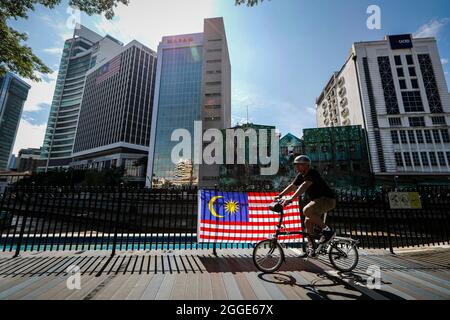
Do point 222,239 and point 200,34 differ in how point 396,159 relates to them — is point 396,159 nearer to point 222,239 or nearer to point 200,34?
point 222,239

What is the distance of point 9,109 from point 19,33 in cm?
21956

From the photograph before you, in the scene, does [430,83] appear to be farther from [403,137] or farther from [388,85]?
[403,137]

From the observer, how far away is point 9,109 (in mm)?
152500

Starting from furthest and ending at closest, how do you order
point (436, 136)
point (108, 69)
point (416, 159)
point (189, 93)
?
point (108, 69), point (189, 93), point (436, 136), point (416, 159)

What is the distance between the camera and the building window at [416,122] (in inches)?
1786

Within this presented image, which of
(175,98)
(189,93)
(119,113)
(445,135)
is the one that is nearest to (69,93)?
(119,113)

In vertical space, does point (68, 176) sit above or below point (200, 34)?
below

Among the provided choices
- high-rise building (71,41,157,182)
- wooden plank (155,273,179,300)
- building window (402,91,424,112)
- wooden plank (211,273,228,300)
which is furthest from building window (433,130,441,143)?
high-rise building (71,41,157,182)

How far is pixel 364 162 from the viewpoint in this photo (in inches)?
1881

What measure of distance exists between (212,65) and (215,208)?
73340mm

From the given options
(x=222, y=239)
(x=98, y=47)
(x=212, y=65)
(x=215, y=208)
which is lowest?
(x=222, y=239)

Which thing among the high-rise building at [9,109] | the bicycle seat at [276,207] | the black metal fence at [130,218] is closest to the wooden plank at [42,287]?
the black metal fence at [130,218]

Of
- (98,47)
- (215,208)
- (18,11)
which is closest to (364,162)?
(215,208)
